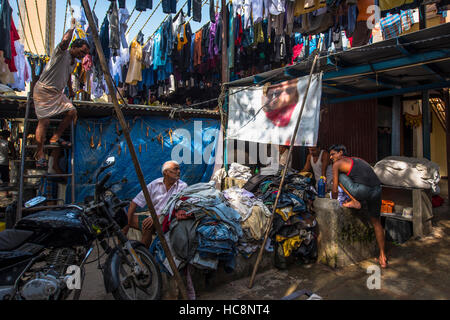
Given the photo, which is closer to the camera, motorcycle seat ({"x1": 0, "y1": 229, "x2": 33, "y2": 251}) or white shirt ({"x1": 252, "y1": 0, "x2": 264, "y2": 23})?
motorcycle seat ({"x1": 0, "y1": 229, "x2": 33, "y2": 251})

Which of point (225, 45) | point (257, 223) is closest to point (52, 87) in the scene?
point (257, 223)

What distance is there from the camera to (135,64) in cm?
914

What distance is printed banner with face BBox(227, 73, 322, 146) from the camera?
5.07 meters

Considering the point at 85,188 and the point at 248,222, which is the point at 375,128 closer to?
the point at 248,222

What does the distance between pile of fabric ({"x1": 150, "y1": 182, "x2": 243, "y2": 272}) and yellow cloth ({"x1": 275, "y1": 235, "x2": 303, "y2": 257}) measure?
830 mm

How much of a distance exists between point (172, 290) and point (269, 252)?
1509mm

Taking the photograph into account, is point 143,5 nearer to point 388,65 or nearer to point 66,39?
point 66,39

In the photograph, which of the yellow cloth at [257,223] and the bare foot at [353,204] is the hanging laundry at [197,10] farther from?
the bare foot at [353,204]

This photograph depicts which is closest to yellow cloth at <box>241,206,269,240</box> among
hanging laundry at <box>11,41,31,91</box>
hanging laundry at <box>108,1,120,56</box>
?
hanging laundry at <box>108,1,120,56</box>

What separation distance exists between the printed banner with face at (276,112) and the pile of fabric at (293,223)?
935 mm

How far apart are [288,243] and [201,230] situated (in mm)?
1557

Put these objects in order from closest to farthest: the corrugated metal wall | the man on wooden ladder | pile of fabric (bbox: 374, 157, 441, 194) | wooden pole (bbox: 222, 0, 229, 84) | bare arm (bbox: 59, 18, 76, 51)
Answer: bare arm (bbox: 59, 18, 76, 51) < the man on wooden ladder < pile of fabric (bbox: 374, 157, 441, 194) < the corrugated metal wall < wooden pole (bbox: 222, 0, 229, 84)

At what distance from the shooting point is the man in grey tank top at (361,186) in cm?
438

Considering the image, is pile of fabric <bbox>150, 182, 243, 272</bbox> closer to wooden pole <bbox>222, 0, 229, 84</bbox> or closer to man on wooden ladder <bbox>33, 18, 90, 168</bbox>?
man on wooden ladder <bbox>33, 18, 90, 168</bbox>
